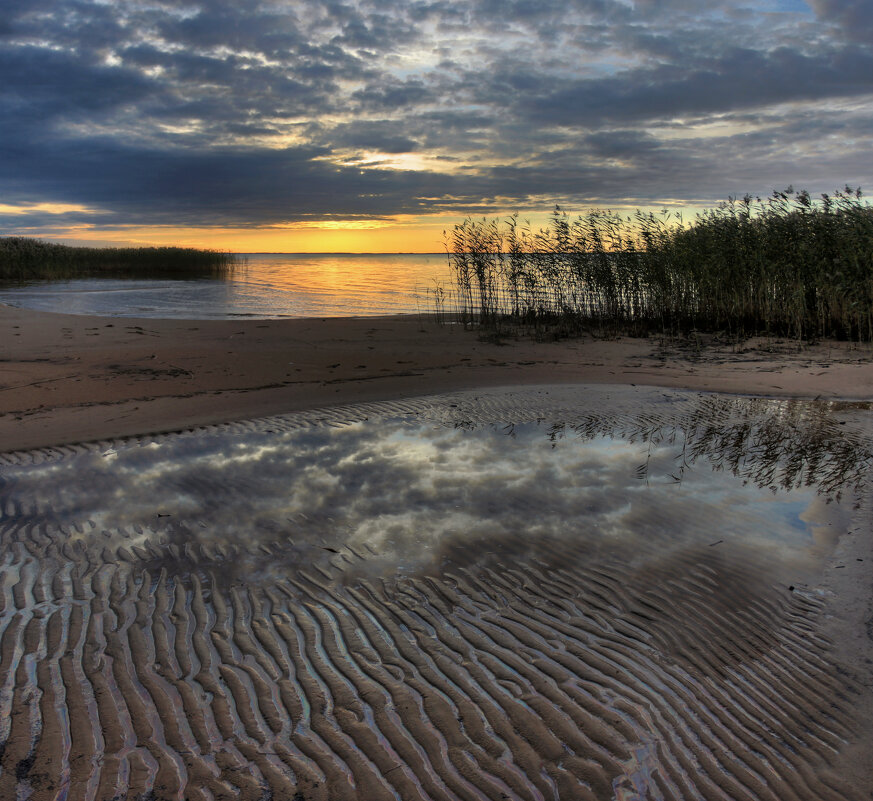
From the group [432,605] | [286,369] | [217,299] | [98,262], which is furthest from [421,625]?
[98,262]

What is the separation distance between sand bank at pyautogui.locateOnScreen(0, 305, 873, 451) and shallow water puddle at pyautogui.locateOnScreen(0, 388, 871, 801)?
7.56ft

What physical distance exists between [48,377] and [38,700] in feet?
35.3

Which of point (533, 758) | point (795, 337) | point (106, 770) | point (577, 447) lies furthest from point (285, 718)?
point (795, 337)

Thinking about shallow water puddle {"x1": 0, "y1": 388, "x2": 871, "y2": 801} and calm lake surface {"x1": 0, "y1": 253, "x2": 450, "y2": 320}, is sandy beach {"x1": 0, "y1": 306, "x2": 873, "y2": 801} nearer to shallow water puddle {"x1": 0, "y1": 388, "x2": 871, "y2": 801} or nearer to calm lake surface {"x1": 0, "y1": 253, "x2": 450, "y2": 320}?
shallow water puddle {"x1": 0, "y1": 388, "x2": 871, "y2": 801}

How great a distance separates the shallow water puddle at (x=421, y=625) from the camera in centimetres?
309

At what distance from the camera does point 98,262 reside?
55781 millimetres

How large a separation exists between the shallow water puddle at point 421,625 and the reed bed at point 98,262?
46264 millimetres

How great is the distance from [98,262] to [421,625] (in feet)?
200

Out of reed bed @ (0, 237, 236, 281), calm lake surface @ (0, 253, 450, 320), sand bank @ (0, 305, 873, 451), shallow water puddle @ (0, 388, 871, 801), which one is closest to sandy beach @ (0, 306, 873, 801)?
shallow water puddle @ (0, 388, 871, 801)

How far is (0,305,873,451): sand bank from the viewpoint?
10.4 metres

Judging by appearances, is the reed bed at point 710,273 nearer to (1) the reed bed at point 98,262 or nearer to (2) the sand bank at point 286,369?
(2) the sand bank at point 286,369

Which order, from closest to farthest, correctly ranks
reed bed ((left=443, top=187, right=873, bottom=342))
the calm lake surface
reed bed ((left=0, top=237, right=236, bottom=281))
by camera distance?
reed bed ((left=443, top=187, right=873, bottom=342)), the calm lake surface, reed bed ((left=0, top=237, right=236, bottom=281))

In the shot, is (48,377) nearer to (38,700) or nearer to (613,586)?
(38,700)

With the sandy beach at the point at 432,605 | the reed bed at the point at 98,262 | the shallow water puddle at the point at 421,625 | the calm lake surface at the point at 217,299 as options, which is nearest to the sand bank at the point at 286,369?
the sandy beach at the point at 432,605
